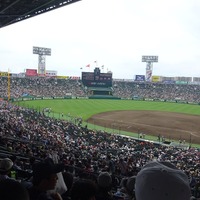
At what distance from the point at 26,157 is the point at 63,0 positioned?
43.0 feet

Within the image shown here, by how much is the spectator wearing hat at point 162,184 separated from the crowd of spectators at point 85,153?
0.85 meters

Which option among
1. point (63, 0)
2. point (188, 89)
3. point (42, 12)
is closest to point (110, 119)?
point (42, 12)

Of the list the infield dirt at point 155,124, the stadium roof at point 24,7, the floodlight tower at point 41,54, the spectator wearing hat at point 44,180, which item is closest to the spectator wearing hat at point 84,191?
the spectator wearing hat at point 44,180

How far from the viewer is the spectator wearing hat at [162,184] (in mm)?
2145

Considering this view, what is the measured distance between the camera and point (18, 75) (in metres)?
88.4

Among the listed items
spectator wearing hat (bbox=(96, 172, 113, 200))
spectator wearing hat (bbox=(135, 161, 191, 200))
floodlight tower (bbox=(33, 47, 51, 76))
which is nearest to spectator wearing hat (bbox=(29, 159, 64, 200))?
spectator wearing hat (bbox=(96, 172, 113, 200))

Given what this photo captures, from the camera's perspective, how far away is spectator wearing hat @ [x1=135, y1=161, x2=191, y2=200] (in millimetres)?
2145

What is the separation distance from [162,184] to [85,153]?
14.9m

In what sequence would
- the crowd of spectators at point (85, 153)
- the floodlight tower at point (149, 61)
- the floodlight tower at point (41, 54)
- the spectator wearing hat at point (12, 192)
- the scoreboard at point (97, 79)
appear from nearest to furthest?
the spectator wearing hat at point (12, 192), the crowd of spectators at point (85, 153), the scoreboard at point (97, 79), the floodlight tower at point (41, 54), the floodlight tower at point (149, 61)

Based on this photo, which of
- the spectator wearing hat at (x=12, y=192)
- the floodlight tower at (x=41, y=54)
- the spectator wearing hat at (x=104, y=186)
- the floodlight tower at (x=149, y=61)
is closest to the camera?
the spectator wearing hat at (x=12, y=192)

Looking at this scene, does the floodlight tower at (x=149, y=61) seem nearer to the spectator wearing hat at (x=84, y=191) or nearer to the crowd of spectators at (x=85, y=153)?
the crowd of spectators at (x=85, y=153)

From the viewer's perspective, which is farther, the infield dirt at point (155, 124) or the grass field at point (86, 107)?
the grass field at point (86, 107)

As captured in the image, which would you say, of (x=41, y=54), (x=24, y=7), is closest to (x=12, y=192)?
(x=24, y=7)

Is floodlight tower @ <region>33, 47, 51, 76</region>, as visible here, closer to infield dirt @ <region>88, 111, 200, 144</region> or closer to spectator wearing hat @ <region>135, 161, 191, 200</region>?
infield dirt @ <region>88, 111, 200, 144</region>
